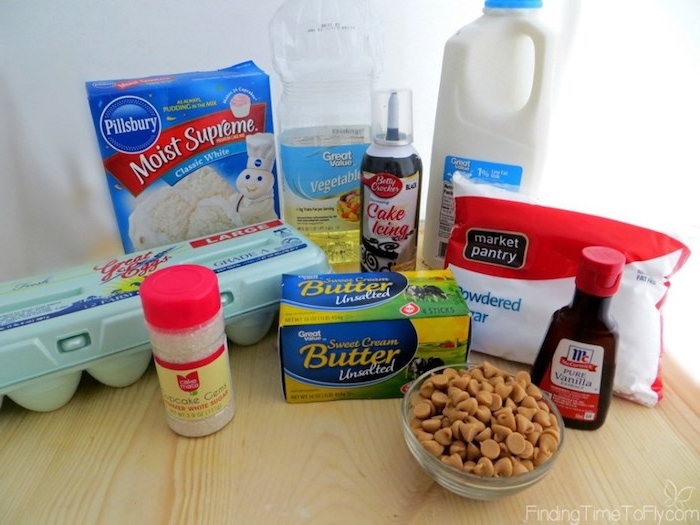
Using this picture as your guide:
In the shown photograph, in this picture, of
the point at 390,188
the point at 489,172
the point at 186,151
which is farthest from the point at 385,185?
the point at 186,151

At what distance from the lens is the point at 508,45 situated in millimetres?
629

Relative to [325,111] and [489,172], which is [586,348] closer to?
[489,172]

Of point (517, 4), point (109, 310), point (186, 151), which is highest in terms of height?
point (517, 4)

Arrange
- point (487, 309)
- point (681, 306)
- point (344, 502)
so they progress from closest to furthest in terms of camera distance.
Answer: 1. point (344, 502)
2. point (487, 309)
3. point (681, 306)

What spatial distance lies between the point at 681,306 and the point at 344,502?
21.2 inches

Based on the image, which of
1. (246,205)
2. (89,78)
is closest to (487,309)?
(246,205)

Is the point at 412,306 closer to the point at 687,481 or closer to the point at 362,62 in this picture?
the point at 687,481

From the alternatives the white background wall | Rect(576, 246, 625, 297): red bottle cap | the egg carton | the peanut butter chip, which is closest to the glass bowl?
the peanut butter chip

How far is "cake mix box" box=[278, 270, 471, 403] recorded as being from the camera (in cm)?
50

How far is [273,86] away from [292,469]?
55 centimetres

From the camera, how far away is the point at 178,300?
416mm

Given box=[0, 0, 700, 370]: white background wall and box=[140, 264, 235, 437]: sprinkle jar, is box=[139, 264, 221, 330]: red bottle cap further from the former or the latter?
box=[0, 0, 700, 370]: white background wall

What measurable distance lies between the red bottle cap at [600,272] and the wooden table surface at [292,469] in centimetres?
15

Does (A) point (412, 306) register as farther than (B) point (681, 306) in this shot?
No
